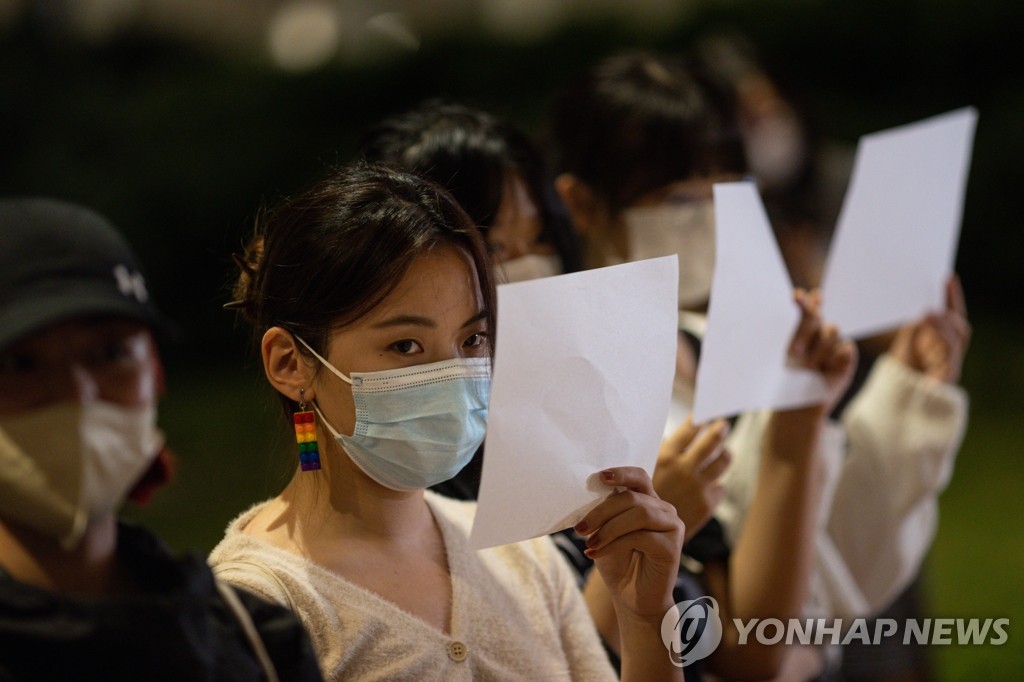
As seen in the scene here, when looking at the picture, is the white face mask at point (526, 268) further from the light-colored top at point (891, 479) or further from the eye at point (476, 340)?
the light-colored top at point (891, 479)

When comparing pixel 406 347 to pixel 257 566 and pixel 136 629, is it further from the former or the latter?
pixel 136 629

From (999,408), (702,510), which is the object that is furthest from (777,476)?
(999,408)

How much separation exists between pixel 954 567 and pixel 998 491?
30.2 inches

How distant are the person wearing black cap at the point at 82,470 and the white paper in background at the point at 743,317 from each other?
0.89m

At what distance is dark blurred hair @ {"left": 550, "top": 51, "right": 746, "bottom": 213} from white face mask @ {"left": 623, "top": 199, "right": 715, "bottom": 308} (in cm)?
5

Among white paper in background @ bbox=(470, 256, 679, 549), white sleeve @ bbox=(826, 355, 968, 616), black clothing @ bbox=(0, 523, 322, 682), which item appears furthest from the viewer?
white sleeve @ bbox=(826, 355, 968, 616)

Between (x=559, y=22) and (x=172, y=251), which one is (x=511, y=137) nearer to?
(x=172, y=251)

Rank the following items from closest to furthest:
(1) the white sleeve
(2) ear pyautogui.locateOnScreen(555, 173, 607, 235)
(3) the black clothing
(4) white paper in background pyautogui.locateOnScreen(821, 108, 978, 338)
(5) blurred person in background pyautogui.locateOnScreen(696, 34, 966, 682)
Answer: (3) the black clothing → (4) white paper in background pyautogui.locateOnScreen(821, 108, 978, 338) → (2) ear pyautogui.locateOnScreen(555, 173, 607, 235) → (1) the white sleeve → (5) blurred person in background pyautogui.locateOnScreen(696, 34, 966, 682)

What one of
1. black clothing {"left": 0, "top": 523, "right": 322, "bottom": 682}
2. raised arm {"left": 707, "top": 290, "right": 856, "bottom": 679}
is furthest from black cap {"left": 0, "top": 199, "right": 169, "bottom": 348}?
raised arm {"left": 707, "top": 290, "right": 856, "bottom": 679}

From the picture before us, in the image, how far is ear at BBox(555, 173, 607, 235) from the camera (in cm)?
213

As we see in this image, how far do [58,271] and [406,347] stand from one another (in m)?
0.43

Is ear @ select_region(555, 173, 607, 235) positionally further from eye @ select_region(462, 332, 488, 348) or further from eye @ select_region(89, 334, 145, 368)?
eye @ select_region(89, 334, 145, 368)

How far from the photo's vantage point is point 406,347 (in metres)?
1.28

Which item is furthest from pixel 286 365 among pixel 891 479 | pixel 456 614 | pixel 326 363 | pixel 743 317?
pixel 891 479
